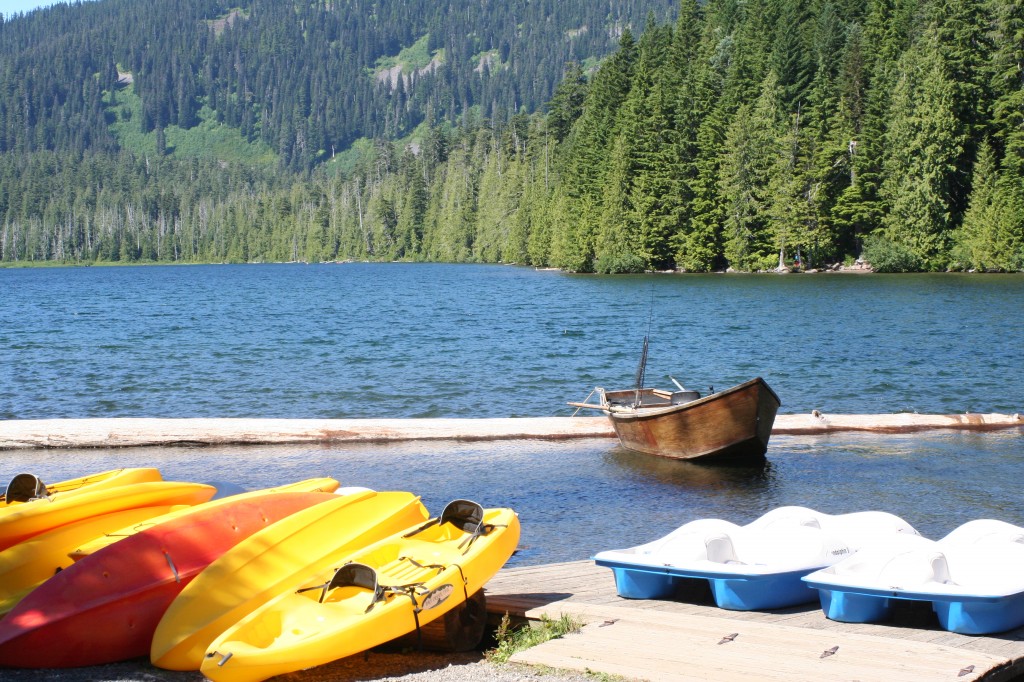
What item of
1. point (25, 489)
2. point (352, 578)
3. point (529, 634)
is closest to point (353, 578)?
point (352, 578)

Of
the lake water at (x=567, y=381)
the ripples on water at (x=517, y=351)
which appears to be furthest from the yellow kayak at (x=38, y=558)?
A: the ripples on water at (x=517, y=351)

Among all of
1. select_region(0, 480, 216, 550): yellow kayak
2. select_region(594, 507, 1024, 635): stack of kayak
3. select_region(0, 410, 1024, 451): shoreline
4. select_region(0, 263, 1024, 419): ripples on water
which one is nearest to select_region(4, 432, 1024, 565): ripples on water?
select_region(0, 410, 1024, 451): shoreline

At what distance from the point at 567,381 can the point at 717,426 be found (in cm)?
1195

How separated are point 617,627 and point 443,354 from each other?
2778 cm

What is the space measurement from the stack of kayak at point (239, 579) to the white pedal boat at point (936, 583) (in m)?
2.75

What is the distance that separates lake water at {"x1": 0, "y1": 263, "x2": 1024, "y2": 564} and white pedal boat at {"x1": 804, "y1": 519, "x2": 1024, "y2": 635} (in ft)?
13.9

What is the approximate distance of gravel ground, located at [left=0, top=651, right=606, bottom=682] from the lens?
7219 mm

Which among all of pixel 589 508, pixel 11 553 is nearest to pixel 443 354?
pixel 589 508

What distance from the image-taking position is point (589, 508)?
1416cm

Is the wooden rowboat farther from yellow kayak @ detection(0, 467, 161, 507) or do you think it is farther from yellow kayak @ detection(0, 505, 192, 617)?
yellow kayak @ detection(0, 505, 192, 617)

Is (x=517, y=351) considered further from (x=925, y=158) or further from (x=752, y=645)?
(x=925, y=158)

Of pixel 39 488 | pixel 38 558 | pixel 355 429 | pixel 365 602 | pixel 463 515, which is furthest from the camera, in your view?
pixel 355 429

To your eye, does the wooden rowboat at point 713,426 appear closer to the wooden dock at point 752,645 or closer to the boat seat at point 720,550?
the boat seat at point 720,550

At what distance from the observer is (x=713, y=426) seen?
16719 millimetres
